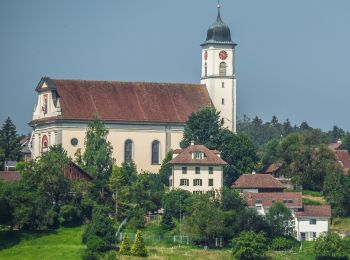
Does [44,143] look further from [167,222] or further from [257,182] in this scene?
[167,222]

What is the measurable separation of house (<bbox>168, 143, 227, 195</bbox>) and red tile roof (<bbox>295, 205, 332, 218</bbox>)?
27.1 ft

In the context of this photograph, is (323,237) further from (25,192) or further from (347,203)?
(25,192)

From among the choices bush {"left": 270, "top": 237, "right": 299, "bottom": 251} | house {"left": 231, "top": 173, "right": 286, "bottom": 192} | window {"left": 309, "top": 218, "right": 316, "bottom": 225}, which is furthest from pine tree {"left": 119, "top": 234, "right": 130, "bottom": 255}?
house {"left": 231, "top": 173, "right": 286, "bottom": 192}

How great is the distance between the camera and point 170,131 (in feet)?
425

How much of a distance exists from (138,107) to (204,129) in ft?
24.1

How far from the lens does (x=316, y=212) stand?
110375mm

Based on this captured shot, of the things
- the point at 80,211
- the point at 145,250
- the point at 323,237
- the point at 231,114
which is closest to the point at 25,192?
the point at 80,211

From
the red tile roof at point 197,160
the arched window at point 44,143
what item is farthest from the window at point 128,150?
the red tile roof at point 197,160

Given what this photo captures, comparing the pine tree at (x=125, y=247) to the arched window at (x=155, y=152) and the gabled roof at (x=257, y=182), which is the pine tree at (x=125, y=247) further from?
the arched window at (x=155, y=152)

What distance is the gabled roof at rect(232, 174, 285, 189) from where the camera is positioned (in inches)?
4621

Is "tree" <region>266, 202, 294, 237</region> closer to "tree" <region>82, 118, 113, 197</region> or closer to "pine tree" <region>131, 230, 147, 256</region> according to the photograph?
"pine tree" <region>131, 230, 147, 256</region>

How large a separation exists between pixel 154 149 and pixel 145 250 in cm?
2928

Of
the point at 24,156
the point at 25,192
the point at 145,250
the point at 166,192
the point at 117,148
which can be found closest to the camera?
the point at 145,250

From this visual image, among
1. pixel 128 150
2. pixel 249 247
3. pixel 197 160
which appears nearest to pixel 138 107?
pixel 128 150
